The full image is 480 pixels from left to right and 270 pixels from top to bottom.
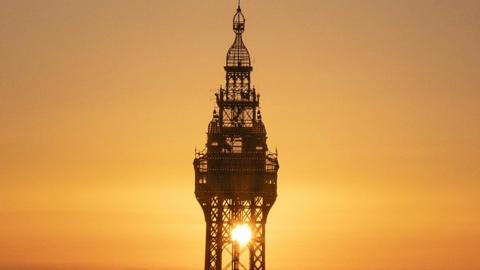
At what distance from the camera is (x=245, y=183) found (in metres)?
165

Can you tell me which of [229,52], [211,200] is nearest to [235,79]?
[229,52]

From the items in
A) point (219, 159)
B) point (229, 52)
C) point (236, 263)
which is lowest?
point (236, 263)

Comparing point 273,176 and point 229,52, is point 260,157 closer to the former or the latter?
point 273,176

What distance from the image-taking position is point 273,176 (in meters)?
165

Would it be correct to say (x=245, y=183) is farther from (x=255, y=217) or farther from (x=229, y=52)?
(x=229, y=52)

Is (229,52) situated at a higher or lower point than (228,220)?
higher

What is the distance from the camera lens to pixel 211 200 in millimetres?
166000

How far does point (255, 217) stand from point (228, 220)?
11.3 feet

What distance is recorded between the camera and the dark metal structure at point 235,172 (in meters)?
165

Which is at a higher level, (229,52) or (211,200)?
(229,52)

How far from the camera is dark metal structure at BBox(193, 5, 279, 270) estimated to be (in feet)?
541

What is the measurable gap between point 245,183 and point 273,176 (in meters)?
→ 3.55

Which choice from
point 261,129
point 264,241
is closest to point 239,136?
point 261,129

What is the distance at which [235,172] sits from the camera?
6471 inches
